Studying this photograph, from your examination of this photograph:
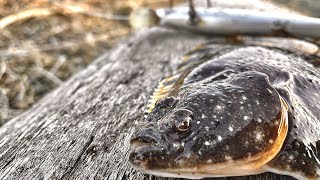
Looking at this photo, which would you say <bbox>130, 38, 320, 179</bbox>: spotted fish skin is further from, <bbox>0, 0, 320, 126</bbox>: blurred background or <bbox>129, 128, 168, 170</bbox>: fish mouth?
<bbox>0, 0, 320, 126</bbox>: blurred background

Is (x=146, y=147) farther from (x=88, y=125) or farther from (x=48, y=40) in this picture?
(x=48, y=40)

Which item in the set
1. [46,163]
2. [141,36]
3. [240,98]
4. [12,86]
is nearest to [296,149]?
[240,98]

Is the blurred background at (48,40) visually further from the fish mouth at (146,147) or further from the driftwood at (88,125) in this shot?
the fish mouth at (146,147)

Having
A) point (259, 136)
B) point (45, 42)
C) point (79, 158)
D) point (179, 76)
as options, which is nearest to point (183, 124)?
point (259, 136)

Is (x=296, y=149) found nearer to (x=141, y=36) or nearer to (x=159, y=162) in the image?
(x=159, y=162)

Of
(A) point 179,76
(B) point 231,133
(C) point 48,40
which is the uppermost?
(B) point 231,133

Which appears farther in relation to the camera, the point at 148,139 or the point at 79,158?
the point at 79,158

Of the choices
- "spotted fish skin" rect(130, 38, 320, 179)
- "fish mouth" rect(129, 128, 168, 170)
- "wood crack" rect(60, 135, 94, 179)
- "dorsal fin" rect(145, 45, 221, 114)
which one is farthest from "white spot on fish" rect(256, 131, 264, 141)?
"wood crack" rect(60, 135, 94, 179)
